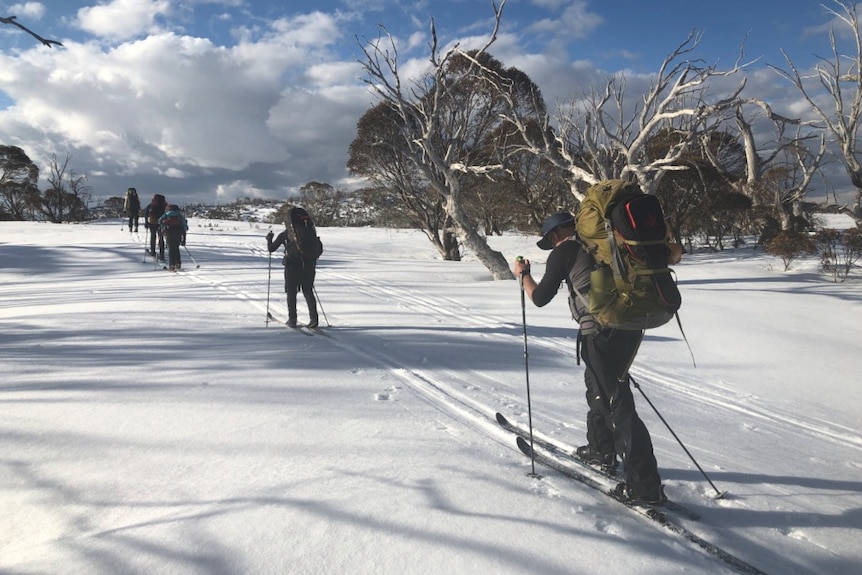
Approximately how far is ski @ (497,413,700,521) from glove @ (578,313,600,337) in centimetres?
97

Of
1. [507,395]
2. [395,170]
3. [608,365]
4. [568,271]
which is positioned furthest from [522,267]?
[395,170]

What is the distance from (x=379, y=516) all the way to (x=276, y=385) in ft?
7.65

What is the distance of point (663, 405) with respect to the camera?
4961 mm

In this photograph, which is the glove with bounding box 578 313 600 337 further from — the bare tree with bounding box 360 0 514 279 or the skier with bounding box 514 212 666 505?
the bare tree with bounding box 360 0 514 279

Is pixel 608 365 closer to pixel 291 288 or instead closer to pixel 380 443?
pixel 380 443

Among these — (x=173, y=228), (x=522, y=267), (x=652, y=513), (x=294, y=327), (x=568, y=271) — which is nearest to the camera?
(x=652, y=513)

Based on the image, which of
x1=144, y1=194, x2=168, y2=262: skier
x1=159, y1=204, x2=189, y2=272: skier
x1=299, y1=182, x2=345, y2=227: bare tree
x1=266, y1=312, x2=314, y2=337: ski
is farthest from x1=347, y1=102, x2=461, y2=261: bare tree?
x1=299, y1=182, x2=345, y2=227: bare tree

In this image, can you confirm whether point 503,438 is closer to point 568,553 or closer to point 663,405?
point 568,553

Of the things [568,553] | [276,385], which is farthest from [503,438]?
[276,385]

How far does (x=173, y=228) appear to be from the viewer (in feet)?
39.0

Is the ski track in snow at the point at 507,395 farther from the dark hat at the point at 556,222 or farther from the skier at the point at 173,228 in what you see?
the skier at the point at 173,228

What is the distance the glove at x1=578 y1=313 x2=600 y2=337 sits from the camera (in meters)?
2.89

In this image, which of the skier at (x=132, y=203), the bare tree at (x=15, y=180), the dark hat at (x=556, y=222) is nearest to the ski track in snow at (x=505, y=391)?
the dark hat at (x=556, y=222)

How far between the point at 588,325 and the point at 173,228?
11.7 metres
